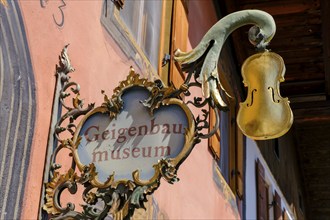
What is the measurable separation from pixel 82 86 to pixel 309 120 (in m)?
8.34

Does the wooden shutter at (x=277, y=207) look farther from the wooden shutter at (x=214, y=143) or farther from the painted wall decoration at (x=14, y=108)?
the painted wall decoration at (x=14, y=108)

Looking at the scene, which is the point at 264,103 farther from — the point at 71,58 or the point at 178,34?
the point at 178,34

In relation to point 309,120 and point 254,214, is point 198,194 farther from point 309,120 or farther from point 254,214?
point 309,120

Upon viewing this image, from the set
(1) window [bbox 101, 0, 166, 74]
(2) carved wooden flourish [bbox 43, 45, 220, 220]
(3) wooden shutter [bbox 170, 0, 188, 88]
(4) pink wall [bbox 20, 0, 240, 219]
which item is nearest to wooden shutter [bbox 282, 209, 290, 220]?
(3) wooden shutter [bbox 170, 0, 188, 88]

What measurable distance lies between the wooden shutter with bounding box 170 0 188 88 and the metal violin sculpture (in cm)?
212

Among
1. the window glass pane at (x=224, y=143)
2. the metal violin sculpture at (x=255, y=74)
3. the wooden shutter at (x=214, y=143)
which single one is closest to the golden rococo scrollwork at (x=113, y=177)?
the metal violin sculpture at (x=255, y=74)

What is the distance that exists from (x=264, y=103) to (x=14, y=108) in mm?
947

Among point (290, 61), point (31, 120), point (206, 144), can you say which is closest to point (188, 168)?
point (206, 144)

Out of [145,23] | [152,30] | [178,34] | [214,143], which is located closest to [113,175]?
[145,23]

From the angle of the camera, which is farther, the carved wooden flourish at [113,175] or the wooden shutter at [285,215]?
the wooden shutter at [285,215]

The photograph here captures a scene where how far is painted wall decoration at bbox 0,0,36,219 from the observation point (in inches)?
93.8

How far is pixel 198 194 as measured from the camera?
5152 millimetres

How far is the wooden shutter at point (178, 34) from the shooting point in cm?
453

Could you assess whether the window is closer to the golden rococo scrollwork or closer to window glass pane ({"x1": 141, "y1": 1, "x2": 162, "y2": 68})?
window glass pane ({"x1": 141, "y1": 1, "x2": 162, "y2": 68})
